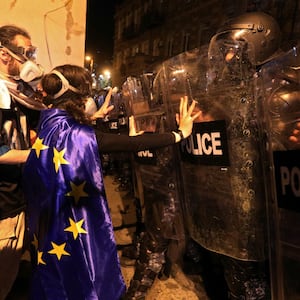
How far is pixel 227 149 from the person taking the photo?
196cm

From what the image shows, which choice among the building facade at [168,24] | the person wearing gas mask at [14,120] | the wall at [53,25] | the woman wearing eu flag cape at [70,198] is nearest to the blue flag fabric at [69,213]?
the woman wearing eu flag cape at [70,198]

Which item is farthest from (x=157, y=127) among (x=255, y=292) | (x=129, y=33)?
(x=129, y=33)

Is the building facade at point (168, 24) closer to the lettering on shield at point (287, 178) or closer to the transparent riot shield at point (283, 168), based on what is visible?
the transparent riot shield at point (283, 168)

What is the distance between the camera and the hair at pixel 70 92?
1.91 m

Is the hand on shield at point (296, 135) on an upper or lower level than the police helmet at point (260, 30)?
lower

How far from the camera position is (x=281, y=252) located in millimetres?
1723

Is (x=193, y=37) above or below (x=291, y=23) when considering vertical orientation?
above

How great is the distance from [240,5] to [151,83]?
842 centimetres

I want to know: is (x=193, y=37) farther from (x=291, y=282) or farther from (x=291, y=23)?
(x=291, y=282)

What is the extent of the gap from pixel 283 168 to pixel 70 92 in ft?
3.95

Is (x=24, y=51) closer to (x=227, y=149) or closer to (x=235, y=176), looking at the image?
(x=227, y=149)

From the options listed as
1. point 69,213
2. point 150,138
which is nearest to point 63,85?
point 150,138

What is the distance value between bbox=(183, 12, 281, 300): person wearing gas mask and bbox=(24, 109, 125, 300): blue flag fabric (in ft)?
2.21

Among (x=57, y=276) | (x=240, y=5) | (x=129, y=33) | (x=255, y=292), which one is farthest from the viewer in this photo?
(x=129, y=33)
